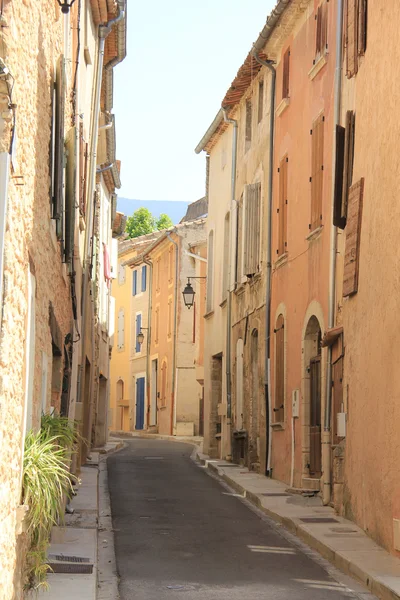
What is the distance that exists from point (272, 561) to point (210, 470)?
12.1 meters

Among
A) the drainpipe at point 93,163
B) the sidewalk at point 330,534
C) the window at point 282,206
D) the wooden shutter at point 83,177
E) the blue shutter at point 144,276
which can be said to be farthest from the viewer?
the blue shutter at point 144,276

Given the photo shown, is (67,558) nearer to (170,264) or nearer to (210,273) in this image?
(210,273)

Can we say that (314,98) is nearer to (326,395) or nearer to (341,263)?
(341,263)

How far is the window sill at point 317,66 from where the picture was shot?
1590 centimetres

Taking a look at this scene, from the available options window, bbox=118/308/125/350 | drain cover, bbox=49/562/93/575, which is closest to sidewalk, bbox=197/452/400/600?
drain cover, bbox=49/562/93/575

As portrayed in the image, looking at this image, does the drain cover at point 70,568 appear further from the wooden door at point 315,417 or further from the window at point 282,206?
the window at point 282,206

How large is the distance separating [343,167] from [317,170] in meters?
2.37

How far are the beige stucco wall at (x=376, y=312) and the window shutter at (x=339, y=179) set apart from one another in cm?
81

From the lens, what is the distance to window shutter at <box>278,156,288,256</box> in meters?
19.0

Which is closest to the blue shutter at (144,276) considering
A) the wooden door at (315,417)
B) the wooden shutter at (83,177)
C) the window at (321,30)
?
the wooden shutter at (83,177)

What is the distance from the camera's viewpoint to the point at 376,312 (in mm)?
11312

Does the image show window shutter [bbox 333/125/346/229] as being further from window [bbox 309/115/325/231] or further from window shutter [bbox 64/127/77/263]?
window shutter [bbox 64/127/77/263]

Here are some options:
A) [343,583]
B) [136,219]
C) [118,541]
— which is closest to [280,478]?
[118,541]

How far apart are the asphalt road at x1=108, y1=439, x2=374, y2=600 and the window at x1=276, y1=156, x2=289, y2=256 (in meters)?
4.70
